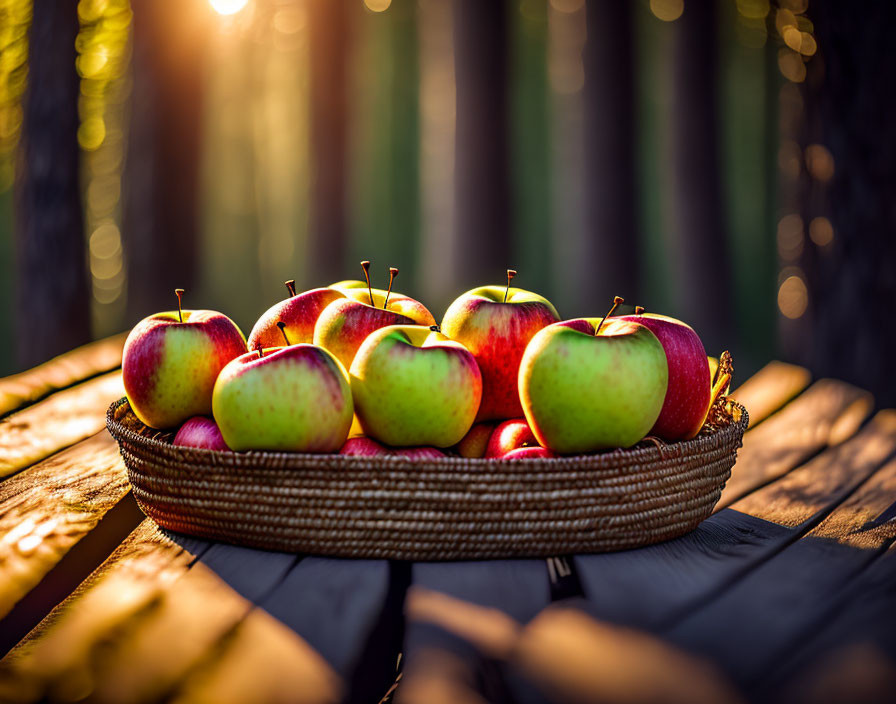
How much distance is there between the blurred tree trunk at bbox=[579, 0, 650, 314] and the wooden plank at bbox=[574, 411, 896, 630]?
3.67 metres

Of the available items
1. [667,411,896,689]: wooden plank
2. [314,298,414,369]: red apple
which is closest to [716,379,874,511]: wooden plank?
[667,411,896,689]: wooden plank

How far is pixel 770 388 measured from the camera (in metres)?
3.07

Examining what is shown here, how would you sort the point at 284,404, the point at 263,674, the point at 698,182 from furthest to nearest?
the point at 698,182 → the point at 284,404 → the point at 263,674

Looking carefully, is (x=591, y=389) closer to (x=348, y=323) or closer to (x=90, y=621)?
(x=348, y=323)

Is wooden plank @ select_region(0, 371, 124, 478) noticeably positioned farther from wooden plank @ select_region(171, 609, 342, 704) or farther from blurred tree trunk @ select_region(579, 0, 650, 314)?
blurred tree trunk @ select_region(579, 0, 650, 314)

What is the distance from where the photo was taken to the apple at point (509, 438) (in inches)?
64.2

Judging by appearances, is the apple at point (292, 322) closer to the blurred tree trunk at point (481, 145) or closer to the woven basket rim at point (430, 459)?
the woven basket rim at point (430, 459)

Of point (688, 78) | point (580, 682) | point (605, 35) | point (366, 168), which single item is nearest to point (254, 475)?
point (580, 682)

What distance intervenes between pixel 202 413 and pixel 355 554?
555 mm

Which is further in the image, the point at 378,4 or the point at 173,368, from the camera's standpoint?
the point at 378,4

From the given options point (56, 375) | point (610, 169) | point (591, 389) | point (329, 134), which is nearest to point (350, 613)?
point (591, 389)

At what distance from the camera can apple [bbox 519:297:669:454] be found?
59.1 inches

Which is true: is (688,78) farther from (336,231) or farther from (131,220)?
(131,220)

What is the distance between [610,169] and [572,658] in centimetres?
501
